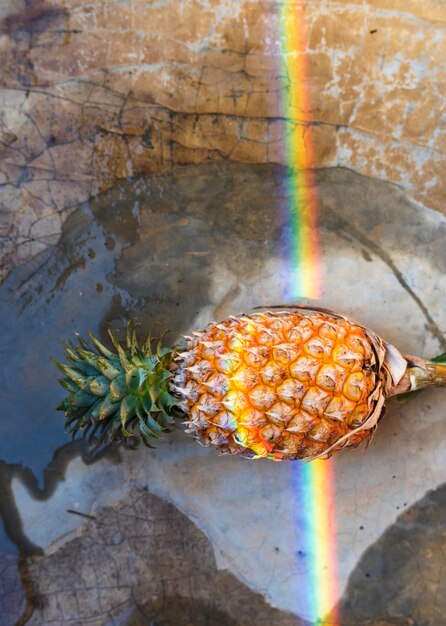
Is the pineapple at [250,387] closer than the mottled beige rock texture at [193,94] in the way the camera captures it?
Yes

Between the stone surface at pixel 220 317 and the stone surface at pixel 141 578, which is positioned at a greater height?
the stone surface at pixel 220 317

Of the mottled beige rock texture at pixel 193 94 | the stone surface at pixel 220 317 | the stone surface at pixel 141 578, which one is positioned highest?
the mottled beige rock texture at pixel 193 94

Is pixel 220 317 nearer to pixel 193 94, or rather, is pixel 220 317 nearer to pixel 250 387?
pixel 250 387

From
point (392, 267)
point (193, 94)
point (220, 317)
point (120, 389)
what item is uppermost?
point (193, 94)

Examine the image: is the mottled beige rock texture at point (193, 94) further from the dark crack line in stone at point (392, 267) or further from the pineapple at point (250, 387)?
the pineapple at point (250, 387)

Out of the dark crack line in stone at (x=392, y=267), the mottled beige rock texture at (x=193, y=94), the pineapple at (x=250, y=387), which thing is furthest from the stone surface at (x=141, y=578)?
the dark crack line in stone at (x=392, y=267)

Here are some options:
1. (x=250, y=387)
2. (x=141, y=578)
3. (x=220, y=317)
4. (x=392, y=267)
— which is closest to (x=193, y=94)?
(x=220, y=317)
